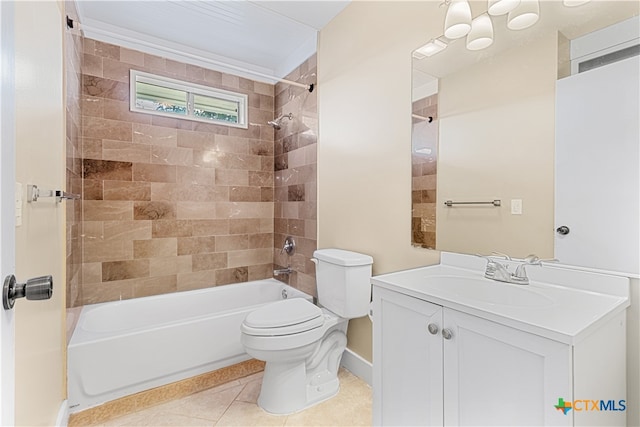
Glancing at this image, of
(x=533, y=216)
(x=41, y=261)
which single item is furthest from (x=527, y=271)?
(x=41, y=261)

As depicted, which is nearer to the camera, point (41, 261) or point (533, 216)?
point (41, 261)

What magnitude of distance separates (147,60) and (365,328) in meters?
2.73

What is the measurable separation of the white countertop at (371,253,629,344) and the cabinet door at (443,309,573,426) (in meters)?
0.04

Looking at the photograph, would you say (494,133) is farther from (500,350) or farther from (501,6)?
(500,350)

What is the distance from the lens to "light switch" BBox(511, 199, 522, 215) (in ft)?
4.22

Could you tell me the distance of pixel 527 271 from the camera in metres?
1.27

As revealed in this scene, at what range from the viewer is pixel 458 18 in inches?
55.7

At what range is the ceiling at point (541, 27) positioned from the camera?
3.55 feet

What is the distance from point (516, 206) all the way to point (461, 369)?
0.72 metres

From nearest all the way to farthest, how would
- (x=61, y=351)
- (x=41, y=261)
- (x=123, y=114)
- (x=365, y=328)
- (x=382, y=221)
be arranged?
(x=41, y=261) < (x=61, y=351) < (x=382, y=221) < (x=365, y=328) < (x=123, y=114)

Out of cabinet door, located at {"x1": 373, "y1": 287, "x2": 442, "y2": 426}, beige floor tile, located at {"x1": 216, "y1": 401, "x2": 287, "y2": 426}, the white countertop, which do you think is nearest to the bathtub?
beige floor tile, located at {"x1": 216, "y1": 401, "x2": 287, "y2": 426}

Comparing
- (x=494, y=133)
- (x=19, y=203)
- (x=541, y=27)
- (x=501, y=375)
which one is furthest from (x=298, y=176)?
(x=501, y=375)

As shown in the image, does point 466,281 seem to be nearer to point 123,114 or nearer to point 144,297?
point 144,297

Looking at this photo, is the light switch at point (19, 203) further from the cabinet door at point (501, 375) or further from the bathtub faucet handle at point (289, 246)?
the bathtub faucet handle at point (289, 246)
